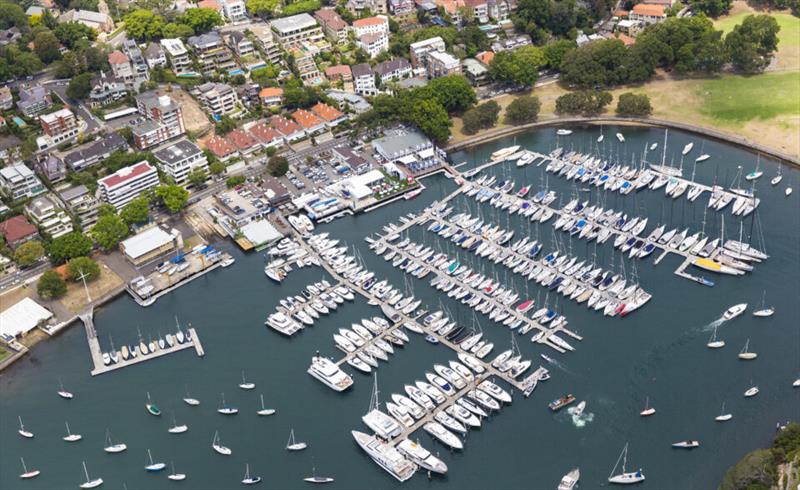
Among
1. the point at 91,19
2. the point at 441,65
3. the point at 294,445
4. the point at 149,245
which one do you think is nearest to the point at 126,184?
the point at 149,245

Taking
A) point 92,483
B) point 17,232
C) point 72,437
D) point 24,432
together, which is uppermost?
point 17,232

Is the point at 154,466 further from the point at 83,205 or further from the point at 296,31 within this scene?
the point at 296,31

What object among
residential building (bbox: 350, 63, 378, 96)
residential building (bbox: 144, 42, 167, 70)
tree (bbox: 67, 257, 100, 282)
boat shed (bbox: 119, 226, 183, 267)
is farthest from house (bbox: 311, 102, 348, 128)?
tree (bbox: 67, 257, 100, 282)

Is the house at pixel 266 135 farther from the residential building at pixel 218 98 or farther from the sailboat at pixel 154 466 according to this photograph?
the sailboat at pixel 154 466

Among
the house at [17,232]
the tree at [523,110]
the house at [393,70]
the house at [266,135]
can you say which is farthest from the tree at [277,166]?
the tree at [523,110]

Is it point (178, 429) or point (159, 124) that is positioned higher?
point (159, 124)

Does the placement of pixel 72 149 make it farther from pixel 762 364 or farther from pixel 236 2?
pixel 762 364

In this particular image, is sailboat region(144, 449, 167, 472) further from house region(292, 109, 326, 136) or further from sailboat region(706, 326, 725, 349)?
house region(292, 109, 326, 136)
